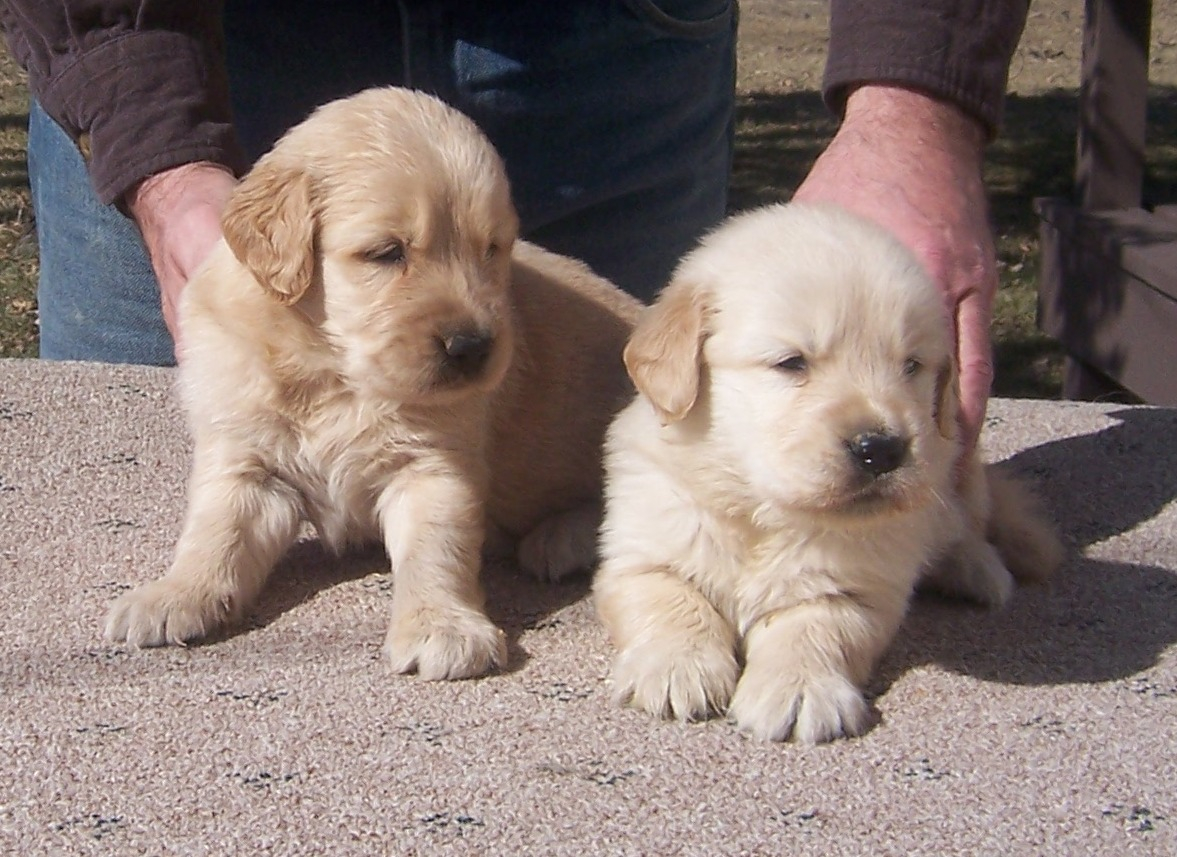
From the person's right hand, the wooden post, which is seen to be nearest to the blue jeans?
the person's right hand

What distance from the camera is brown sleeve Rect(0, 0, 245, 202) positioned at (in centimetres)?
307

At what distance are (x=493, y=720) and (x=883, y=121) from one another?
1473 mm

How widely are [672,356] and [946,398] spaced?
0.45 m

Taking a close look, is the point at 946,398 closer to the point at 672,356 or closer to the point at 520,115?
the point at 672,356

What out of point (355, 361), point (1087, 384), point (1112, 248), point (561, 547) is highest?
point (355, 361)

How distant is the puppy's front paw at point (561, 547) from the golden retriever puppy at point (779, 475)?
0.24m

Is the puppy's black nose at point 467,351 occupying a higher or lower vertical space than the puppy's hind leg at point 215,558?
higher

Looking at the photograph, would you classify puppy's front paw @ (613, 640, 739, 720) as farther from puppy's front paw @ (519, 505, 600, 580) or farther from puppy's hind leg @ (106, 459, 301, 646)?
puppy's hind leg @ (106, 459, 301, 646)

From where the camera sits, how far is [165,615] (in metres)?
2.33

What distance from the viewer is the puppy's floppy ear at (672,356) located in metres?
2.27

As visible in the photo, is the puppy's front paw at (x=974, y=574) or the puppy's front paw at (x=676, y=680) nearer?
the puppy's front paw at (x=676, y=680)

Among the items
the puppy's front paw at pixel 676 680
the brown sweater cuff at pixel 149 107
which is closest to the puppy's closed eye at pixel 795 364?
the puppy's front paw at pixel 676 680

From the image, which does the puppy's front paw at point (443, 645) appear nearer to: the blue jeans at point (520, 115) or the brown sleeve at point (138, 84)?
the brown sleeve at point (138, 84)

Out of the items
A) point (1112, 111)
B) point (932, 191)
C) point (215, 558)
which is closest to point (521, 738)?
point (215, 558)
